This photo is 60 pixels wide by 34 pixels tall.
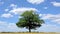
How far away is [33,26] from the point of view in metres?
64.8

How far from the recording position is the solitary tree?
214 feet

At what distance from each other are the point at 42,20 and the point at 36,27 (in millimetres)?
3673

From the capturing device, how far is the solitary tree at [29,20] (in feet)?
214

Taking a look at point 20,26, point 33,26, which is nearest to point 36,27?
point 33,26

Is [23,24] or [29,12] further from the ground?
[29,12]

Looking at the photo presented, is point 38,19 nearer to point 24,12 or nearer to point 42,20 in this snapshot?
point 42,20

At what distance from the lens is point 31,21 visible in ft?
215

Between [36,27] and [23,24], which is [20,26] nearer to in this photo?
[23,24]

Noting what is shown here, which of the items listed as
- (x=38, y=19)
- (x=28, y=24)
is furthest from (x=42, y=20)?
(x=28, y=24)

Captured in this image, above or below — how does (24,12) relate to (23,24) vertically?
above

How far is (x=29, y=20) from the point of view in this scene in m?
65.6

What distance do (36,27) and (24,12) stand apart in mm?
7247

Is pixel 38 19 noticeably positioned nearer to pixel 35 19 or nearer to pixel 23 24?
pixel 35 19

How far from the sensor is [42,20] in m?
67.6
